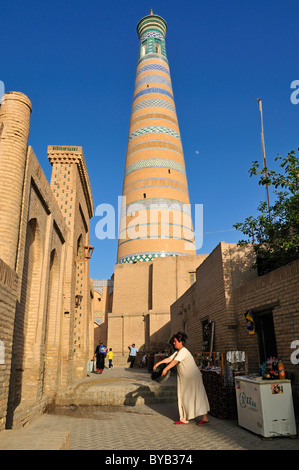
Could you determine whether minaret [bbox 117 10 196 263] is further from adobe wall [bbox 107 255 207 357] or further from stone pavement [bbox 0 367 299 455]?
stone pavement [bbox 0 367 299 455]

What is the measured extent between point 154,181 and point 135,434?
18.6 meters

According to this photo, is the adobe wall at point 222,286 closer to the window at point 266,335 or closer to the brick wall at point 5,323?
the window at point 266,335

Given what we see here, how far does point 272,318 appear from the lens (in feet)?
20.9

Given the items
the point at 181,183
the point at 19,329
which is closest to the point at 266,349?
the point at 19,329

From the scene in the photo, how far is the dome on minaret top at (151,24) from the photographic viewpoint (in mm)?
29047

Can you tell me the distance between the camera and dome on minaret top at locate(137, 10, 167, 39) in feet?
95.3

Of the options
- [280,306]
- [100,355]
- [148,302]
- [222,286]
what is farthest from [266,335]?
[148,302]

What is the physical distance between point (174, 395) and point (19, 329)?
12.1 ft

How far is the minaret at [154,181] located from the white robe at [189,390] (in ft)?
50.4

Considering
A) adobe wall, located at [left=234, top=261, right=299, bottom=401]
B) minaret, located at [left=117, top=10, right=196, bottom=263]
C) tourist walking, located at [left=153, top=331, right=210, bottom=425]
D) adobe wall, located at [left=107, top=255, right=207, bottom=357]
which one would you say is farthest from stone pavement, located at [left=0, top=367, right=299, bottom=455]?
minaret, located at [left=117, top=10, right=196, bottom=263]

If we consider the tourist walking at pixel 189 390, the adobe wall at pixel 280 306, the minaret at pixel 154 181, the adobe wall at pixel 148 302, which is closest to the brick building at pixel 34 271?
the tourist walking at pixel 189 390

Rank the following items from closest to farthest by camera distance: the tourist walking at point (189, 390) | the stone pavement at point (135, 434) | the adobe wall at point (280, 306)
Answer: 1. the stone pavement at point (135, 434)
2. the tourist walking at point (189, 390)
3. the adobe wall at point (280, 306)
